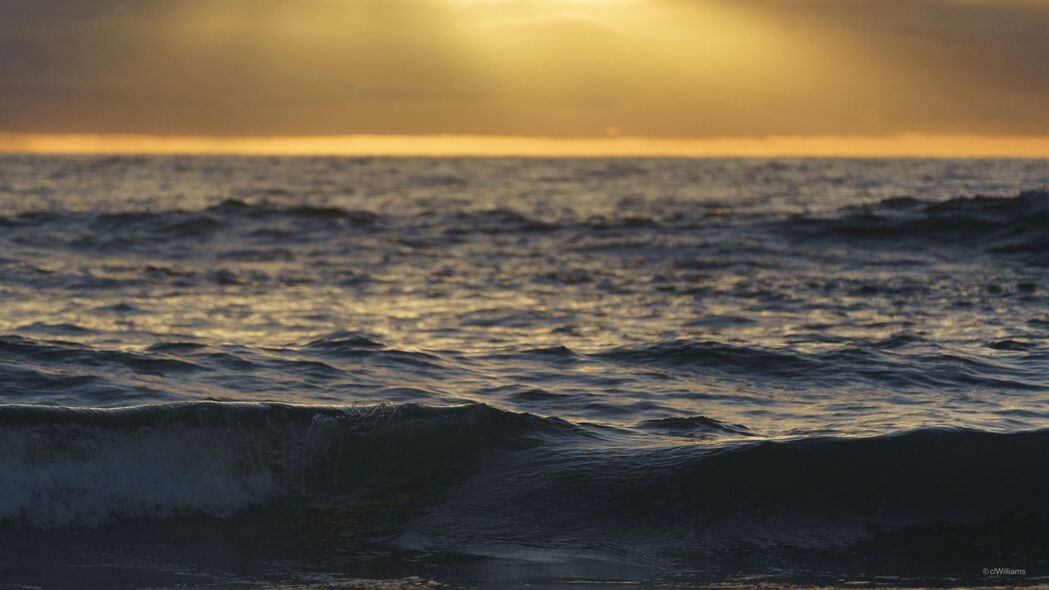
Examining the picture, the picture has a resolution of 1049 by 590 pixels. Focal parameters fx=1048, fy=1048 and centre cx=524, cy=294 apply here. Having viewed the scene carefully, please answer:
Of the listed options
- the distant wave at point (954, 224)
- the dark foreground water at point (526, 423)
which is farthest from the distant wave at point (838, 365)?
the distant wave at point (954, 224)

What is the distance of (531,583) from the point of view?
621 cm

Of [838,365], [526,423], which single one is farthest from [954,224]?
[526,423]

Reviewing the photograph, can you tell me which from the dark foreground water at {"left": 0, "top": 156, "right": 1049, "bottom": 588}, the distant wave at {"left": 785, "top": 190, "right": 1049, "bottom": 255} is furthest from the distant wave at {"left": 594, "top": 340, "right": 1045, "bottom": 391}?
the distant wave at {"left": 785, "top": 190, "right": 1049, "bottom": 255}

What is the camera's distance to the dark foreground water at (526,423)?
682 centimetres

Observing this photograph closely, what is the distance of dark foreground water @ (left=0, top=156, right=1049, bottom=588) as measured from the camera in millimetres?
Answer: 6824

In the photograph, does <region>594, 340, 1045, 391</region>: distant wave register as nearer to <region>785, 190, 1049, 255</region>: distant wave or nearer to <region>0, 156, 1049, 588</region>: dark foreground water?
<region>0, 156, 1049, 588</region>: dark foreground water

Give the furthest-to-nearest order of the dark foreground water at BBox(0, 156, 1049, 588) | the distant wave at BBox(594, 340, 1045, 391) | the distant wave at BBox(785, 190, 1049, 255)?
the distant wave at BBox(785, 190, 1049, 255), the distant wave at BBox(594, 340, 1045, 391), the dark foreground water at BBox(0, 156, 1049, 588)

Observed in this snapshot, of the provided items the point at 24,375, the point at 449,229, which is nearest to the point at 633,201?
the point at 449,229

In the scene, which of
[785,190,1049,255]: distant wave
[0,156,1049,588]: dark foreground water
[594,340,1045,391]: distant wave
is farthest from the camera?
[785,190,1049,255]: distant wave

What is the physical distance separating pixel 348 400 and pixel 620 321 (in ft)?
19.8

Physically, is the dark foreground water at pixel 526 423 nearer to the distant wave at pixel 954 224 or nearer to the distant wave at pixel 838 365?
the distant wave at pixel 838 365

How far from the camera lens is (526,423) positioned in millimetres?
8805

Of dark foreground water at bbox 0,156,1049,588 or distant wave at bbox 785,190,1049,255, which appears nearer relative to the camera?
dark foreground water at bbox 0,156,1049,588

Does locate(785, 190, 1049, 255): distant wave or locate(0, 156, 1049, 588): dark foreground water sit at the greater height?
locate(785, 190, 1049, 255): distant wave
